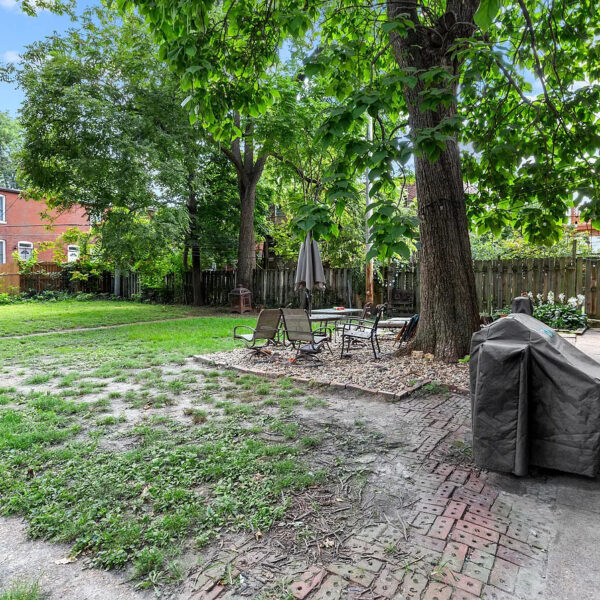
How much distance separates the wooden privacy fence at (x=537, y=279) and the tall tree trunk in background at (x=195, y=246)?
10913 millimetres

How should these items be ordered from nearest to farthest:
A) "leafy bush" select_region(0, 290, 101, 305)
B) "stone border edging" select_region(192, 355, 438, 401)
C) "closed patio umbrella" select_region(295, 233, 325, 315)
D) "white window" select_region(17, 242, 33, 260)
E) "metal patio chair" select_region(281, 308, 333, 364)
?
"stone border edging" select_region(192, 355, 438, 401)
"metal patio chair" select_region(281, 308, 333, 364)
"closed patio umbrella" select_region(295, 233, 325, 315)
"leafy bush" select_region(0, 290, 101, 305)
"white window" select_region(17, 242, 33, 260)

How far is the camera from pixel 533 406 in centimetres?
278

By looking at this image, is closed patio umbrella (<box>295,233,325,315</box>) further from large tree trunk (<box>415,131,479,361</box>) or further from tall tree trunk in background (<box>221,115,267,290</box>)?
tall tree trunk in background (<box>221,115,267,290</box>)

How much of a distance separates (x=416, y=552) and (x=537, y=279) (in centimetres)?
1055

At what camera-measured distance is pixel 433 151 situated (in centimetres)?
273

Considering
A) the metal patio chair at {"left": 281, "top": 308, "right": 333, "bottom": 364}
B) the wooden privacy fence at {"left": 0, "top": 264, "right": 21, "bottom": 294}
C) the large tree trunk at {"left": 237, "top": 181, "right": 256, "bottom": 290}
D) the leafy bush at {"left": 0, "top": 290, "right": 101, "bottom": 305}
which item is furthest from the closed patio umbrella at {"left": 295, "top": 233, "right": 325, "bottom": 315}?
the wooden privacy fence at {"left": 0, "top": 264, "right": 21, "bottom": 294}

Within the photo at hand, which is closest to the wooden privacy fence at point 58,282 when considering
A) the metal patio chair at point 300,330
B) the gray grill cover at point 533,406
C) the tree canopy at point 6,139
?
the tree canopy at point 6,139

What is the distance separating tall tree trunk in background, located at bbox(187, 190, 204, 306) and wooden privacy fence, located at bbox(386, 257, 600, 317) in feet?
35.8

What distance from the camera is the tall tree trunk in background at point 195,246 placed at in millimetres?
16922

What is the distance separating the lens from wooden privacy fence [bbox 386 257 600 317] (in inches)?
398

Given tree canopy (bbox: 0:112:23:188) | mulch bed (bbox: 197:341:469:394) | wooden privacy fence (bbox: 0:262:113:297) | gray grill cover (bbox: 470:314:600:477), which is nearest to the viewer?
gray grill cover (bbox: 470:314:600:477)

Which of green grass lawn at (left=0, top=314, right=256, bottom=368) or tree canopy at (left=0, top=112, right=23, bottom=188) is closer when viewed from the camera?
→ green grass lawn at (left=0, top=314, right=256, bottom=368)

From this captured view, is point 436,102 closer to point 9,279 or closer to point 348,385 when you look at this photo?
point 348,385

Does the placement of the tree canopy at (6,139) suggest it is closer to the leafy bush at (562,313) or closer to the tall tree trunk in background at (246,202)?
the tall tree trunk in background at (246,202)
